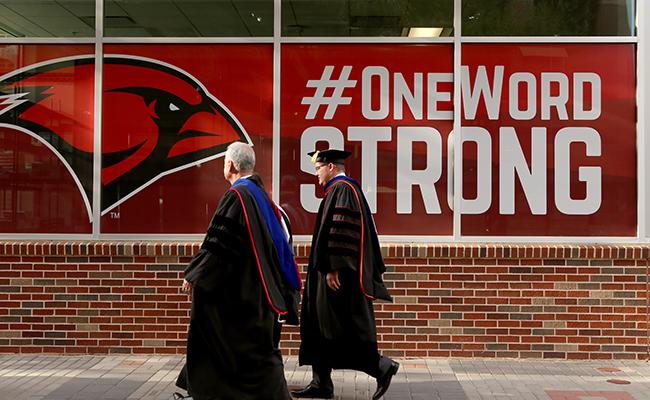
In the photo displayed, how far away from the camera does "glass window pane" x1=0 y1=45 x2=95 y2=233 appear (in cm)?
873

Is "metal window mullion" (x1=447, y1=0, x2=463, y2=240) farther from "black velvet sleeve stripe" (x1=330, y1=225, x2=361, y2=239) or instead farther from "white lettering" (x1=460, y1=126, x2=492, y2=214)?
"black velvet sleeve stripe" (x1=330, y1=225, x2=361, y2=239)

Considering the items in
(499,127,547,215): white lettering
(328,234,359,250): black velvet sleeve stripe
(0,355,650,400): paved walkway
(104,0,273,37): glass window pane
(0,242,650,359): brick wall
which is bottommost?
(0,355,650,400): paved walkway

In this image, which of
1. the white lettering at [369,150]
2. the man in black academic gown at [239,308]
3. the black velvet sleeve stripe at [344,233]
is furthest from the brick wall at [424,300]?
the man in black academic gown at [239,308]

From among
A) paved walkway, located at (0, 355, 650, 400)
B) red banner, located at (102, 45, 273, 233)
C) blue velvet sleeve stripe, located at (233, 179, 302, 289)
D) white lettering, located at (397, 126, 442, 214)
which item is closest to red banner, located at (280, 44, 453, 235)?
white lettering, located at (397, 126, 442, 214)

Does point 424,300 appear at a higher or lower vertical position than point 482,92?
lower

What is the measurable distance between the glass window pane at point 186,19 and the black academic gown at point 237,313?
301cm

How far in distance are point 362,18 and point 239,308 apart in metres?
3.67

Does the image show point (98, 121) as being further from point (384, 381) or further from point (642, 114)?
point (642, 114)

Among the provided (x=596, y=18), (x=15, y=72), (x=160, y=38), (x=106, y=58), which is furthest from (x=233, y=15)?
(x=596, y=18)

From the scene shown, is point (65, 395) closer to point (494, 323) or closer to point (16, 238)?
point (16, 238)

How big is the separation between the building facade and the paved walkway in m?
0.23

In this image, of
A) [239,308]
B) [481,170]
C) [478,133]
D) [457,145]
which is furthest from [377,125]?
[239,308]

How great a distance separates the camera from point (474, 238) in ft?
28.0

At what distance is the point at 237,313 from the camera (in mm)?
6219
